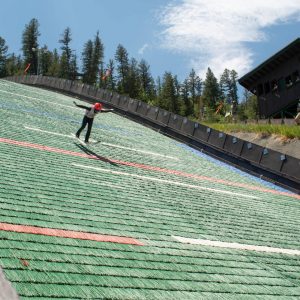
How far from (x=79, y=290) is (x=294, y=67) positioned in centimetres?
3234

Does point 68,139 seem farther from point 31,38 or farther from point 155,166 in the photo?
point 31,38

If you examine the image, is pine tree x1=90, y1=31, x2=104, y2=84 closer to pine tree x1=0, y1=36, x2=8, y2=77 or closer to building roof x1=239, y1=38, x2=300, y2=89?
pine tree x1=0, y1=36, x2=8, y2=77

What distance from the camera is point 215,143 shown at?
2256cm

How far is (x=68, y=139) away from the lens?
15.5m

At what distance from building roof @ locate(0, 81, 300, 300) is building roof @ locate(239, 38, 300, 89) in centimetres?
1982

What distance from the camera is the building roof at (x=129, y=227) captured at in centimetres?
473

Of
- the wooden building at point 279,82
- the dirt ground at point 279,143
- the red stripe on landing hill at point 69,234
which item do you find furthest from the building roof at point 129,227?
the wooden building at point 279,82

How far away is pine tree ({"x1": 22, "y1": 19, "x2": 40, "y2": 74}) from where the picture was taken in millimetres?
103750

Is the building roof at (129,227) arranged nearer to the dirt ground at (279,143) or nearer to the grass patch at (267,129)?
the dirt ground at (279,143)

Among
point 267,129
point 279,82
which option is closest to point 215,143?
point 267,129

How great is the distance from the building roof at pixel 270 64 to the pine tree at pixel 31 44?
3017 inches

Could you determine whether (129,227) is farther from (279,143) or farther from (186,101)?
(186,101)

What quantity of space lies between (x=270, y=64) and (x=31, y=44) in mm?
82965

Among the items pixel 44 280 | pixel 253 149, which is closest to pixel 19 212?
pixel 44 280
